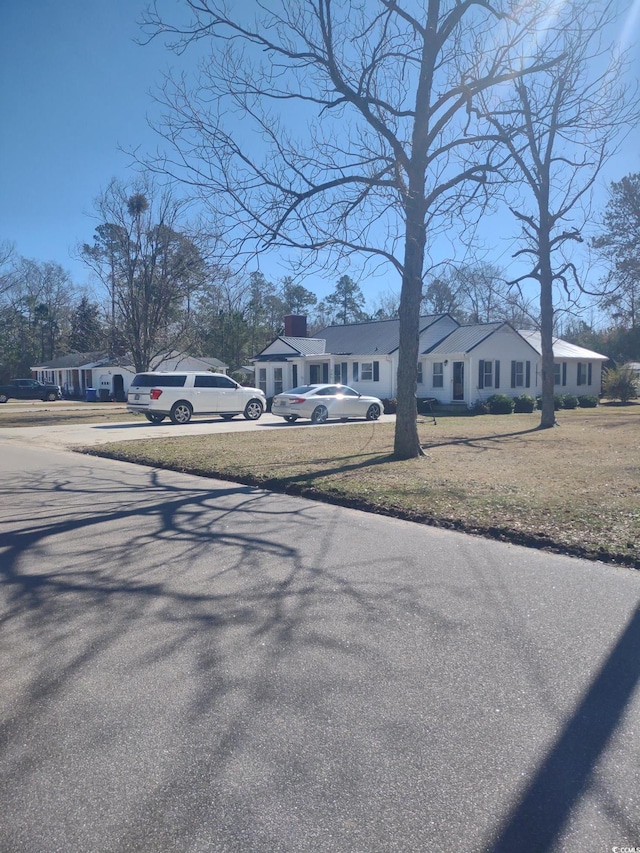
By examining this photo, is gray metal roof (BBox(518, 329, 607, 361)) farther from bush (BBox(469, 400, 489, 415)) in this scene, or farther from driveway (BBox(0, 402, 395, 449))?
driveway (BBox(0, 402, 395, 449))

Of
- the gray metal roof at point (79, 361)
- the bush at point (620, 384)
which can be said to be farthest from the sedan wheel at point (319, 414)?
the gray metal roof at point (79, 361)

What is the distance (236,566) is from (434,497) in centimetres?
374

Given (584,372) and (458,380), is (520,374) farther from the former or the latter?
(584,372)

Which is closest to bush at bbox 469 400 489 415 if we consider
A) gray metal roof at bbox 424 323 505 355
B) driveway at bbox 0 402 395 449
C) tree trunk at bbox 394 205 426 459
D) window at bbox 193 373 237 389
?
gray metal roof at bbox 424 323 505 355

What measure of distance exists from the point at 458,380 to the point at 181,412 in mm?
14728

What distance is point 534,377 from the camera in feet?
119

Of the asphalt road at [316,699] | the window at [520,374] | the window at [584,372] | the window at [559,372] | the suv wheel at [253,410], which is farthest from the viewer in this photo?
the window at [584,372]

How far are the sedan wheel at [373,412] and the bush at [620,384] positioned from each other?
1865cm

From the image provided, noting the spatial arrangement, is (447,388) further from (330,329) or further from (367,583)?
(367,583)

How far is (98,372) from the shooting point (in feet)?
184

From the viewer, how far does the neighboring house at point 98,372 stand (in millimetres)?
51781

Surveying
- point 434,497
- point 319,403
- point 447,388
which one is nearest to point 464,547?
point 434,497

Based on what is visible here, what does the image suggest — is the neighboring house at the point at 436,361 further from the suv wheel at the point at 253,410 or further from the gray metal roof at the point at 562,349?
the suv wheel at the point at 253,410

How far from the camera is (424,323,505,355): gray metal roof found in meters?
32.5
